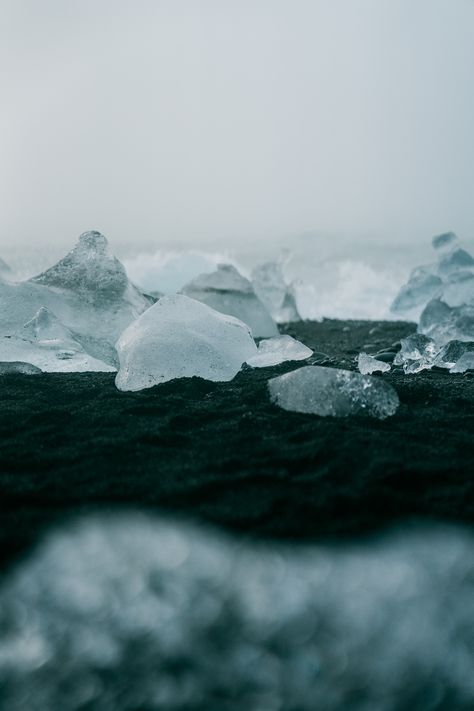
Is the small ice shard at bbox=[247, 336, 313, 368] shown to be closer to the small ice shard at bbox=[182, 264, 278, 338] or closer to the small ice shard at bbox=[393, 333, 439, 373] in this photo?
the small ice shard at bbox=[393, 333, 439, 373]

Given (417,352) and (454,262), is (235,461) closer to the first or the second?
(417,352)

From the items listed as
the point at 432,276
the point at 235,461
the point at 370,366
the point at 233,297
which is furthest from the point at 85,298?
the point at 432,276

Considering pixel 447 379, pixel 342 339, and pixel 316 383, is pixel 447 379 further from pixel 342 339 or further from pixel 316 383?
pixel 342 339

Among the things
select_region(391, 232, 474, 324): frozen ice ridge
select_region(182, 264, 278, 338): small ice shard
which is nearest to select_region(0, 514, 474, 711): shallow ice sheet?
select_region(182, 264, 278, 338): small ice shard

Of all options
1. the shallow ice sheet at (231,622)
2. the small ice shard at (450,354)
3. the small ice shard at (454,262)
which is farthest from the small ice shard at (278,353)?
the small ice shard at (454,262)

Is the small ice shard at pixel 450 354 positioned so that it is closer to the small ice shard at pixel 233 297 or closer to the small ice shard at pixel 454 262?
the small ice shard at pixel 233 297

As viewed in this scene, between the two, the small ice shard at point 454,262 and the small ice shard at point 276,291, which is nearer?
the small ice shard at point 454,262

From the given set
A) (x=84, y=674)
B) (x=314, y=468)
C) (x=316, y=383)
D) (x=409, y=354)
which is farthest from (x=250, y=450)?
(x=409, y=354)
